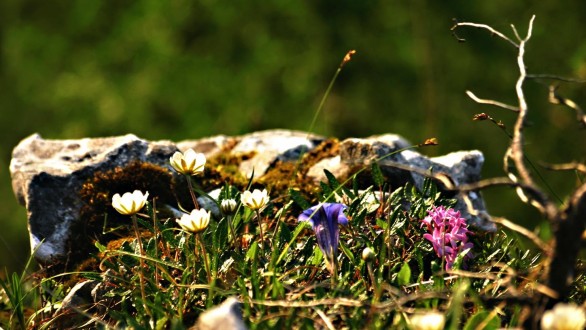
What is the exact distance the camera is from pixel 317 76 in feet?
18.6

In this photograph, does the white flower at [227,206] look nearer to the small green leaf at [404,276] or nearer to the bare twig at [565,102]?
the small green leaf at [404,276]

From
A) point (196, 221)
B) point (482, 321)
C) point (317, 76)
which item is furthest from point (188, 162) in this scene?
point (317, 76)

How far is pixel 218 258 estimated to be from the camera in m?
2.65

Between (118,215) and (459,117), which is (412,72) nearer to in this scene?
(459,117)

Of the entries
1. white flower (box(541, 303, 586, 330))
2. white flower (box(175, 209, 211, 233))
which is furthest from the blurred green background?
white flower (box(541, 303, 586, 330))

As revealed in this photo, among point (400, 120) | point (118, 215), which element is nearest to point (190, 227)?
point (118, 215)

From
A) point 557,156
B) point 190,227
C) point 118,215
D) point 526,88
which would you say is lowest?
point 557,156

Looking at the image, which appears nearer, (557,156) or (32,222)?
(32,222)

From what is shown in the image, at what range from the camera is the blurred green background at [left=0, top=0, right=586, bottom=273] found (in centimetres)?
564

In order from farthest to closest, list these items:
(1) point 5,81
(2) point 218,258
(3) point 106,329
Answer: (1) point 5,81 → (2) point 218,258 → (3) point 106,329

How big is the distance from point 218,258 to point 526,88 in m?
3.77

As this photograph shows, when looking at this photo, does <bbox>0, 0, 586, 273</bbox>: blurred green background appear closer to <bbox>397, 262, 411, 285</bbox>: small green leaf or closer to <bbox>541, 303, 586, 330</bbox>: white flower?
<bbox>397, 262, 411, 285</bbox>: small green leaf

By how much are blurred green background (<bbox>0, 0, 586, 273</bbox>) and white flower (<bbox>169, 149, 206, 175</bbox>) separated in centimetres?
290

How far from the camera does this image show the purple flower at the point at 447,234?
2633mm
